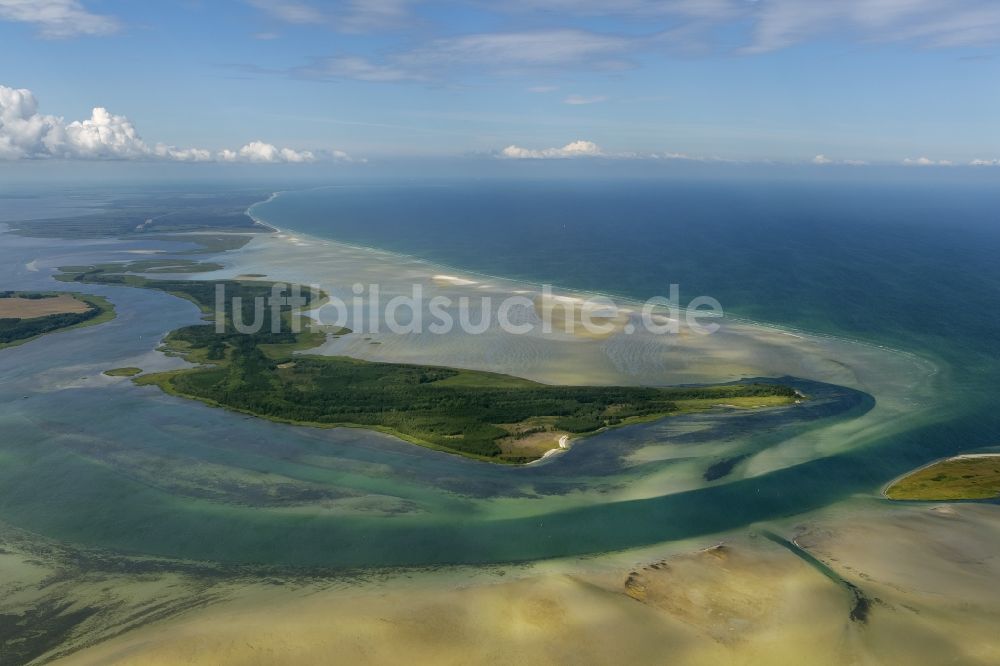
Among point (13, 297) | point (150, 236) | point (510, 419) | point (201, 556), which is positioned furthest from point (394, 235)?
point (201, 556)

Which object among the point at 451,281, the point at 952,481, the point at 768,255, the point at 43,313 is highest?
the point at 768,255

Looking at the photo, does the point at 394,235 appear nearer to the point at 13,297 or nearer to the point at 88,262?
the point at 88,262

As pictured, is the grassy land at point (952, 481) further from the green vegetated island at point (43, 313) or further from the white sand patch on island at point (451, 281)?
the green vegetated island at point (43, 313)

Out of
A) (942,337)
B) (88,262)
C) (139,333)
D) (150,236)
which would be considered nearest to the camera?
(942,337)

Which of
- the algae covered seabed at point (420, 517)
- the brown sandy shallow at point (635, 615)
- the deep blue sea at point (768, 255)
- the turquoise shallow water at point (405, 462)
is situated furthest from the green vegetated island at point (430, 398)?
the deep blue sea at point (768, 255)

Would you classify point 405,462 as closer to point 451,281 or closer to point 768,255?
point 451,281

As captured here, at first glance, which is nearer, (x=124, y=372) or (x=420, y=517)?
(x=420, y=517)

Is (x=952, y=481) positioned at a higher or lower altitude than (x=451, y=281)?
lower

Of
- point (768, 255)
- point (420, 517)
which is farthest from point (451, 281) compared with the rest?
point (420, 517)
